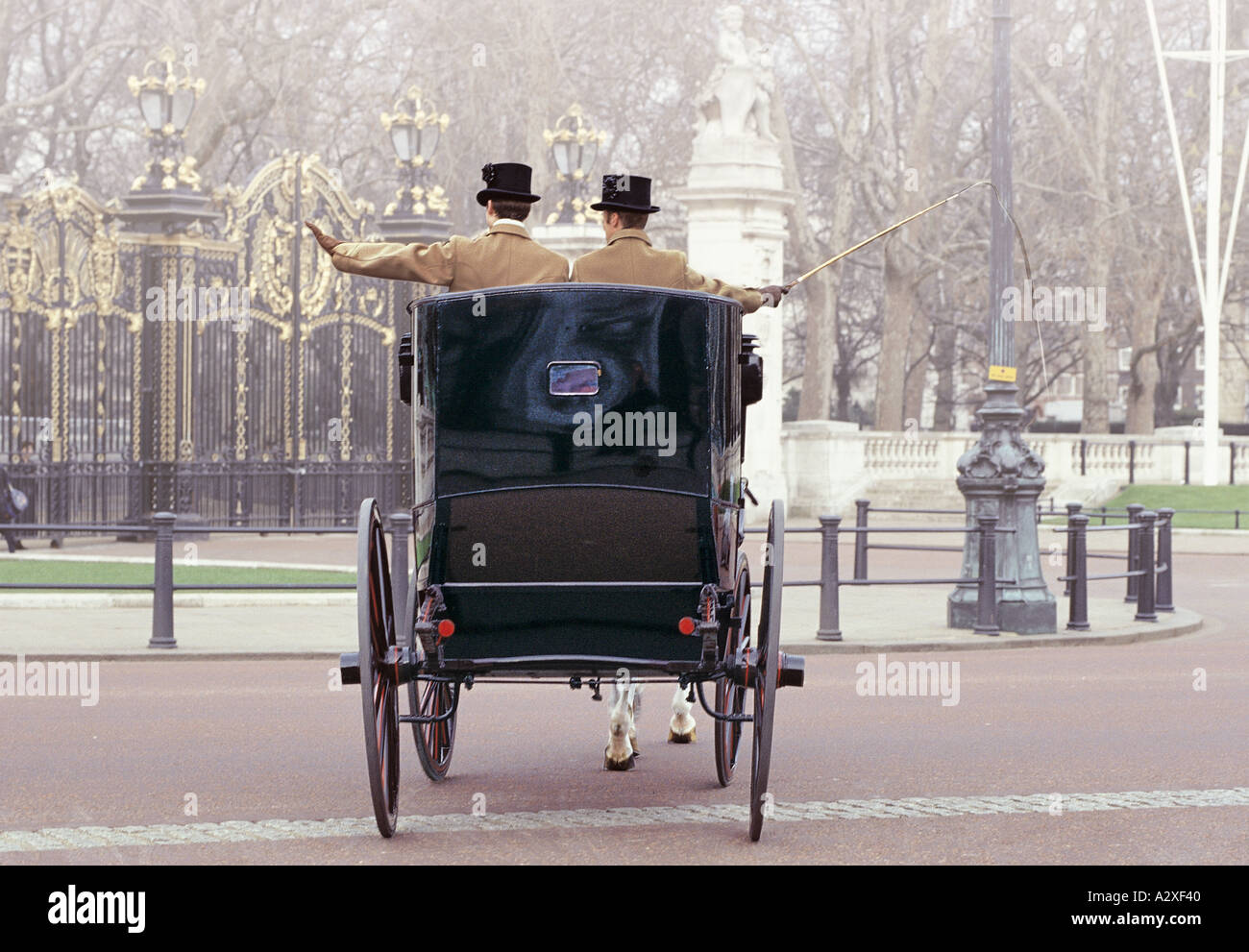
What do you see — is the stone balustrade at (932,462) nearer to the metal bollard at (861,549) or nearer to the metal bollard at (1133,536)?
the metal bollard at (861,549)

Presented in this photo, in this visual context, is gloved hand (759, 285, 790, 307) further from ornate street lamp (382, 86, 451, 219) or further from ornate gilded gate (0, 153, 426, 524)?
ornate street lamp (382, 86, 451, 219)

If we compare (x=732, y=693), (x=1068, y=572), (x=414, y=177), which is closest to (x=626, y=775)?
(x=732, y=693)

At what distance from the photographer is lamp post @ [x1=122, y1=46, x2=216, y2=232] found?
24344mm

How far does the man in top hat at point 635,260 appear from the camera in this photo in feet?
26.2

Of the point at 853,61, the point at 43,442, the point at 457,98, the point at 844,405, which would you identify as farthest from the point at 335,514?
the point at 844,405

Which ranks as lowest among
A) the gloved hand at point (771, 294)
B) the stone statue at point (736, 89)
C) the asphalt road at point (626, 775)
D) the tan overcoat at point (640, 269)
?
the asphalt road at point (626, 775)

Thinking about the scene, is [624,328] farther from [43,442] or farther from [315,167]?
[315,167]

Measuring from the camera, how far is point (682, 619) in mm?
7289

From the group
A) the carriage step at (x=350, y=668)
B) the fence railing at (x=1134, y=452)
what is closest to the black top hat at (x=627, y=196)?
the carriage step at (x=350, y=668)

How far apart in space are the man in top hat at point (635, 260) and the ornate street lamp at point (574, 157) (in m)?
19.6

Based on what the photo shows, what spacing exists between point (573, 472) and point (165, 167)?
18381 millimetres

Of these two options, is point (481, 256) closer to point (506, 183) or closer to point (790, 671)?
point (506, 183)

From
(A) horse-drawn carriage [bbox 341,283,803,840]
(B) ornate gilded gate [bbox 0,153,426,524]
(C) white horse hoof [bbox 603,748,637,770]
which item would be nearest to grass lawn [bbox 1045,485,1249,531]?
(B) ornate gilded gate [bbox 0,153,426,524]

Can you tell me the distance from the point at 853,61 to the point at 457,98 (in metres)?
7.75
